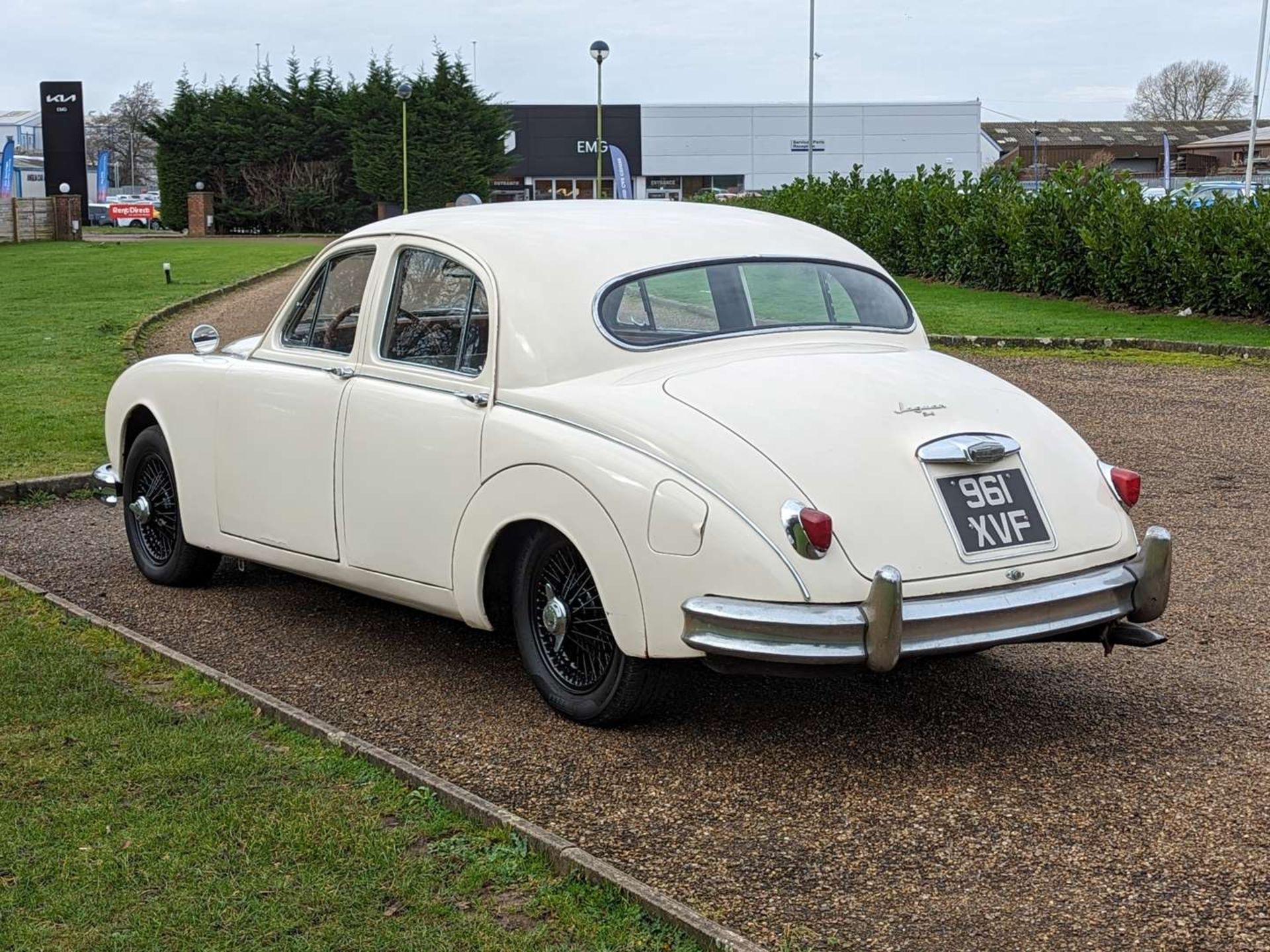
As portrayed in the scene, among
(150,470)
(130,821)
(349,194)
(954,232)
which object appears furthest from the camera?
(349,194)

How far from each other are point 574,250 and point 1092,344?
12322 mm

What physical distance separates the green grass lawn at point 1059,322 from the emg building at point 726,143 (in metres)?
46.5

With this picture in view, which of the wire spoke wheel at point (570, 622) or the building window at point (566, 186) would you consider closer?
the wire spoke wheel at point (570, 622)

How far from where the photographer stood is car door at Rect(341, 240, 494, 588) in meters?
5.29

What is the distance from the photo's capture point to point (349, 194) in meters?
51.8

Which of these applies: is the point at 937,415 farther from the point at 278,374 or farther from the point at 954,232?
the point at 954,232

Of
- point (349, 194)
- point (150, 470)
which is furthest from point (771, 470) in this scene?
point (349, 194)

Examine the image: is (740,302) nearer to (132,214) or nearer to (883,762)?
(883,762)

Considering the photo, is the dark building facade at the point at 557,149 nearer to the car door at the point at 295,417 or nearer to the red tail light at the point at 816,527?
the car door at the point at 295,417

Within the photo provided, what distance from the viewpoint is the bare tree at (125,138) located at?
102 m

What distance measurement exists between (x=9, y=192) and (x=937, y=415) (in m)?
60.8

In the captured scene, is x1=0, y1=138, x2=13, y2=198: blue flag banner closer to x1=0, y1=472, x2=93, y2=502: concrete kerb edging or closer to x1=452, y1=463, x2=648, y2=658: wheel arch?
x1=0, y1=472, x2=93, y2=502: concrete kerb edging

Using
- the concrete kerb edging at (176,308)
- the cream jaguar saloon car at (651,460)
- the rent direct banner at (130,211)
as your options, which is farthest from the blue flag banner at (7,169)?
the cream jaguar saloon car at (651,460)

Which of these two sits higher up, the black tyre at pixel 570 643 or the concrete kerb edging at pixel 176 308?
the concrete kerb edging at pixel 176 308
